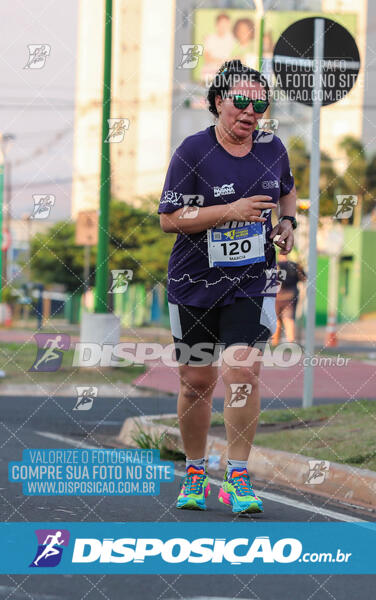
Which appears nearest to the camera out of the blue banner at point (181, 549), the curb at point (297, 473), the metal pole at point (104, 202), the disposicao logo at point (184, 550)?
the blue banner at point (181, 549)

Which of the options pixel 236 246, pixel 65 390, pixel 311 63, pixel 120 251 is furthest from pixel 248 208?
pixel 120 251

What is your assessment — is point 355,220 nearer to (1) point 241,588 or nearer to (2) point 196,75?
(2) point 196,75

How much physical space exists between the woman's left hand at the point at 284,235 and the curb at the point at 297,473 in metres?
1.58

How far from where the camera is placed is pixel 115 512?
5801mm

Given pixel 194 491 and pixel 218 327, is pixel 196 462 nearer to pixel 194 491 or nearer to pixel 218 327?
pixel 194 491

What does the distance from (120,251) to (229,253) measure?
5257cm

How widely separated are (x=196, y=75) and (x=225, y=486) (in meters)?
83.6

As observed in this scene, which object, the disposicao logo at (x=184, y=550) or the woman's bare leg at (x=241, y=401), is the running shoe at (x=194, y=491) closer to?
the woman's bare leg at (x=241, y=401)

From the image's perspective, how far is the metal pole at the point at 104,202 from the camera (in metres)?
16.9

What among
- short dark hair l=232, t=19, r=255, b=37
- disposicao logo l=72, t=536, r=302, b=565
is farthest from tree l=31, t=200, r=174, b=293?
disposicao logo l=72, t=536, r=302, b=565

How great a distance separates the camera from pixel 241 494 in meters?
5.70

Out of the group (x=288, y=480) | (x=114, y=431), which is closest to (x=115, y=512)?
(x=288, y=480)

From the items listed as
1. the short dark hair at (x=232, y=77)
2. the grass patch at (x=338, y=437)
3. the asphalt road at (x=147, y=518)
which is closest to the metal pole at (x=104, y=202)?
the asphalt road at (x=147, y=518)

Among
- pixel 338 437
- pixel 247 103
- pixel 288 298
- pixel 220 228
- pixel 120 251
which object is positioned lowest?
pixel 120 251
